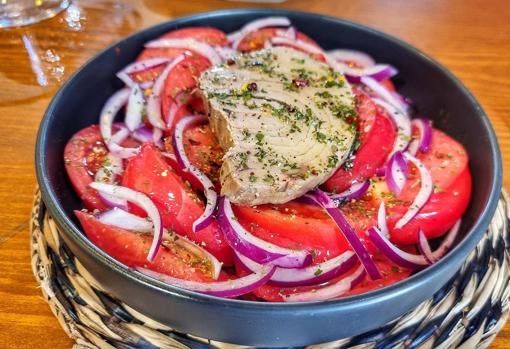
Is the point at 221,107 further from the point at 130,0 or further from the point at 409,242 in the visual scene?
the point at 130,0

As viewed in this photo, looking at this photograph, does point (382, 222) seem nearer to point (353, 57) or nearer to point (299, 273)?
point (299, 273)

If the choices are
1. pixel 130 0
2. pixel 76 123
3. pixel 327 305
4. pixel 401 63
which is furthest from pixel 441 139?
pixel 130 0

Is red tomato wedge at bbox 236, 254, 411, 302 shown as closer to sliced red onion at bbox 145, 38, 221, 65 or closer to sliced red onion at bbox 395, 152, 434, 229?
sliced red onion at bbox 395, 152, 434, 229

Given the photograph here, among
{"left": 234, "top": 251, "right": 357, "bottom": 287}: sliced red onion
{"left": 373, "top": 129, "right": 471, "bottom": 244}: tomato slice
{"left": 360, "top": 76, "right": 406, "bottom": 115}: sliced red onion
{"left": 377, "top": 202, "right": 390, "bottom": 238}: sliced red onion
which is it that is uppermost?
{"left": 360, "top": 76, "right": 406, "bottom": 115}: sliced red onion

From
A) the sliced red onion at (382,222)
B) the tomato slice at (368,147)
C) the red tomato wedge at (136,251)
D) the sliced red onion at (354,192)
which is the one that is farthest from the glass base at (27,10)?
the sliced red onion at (382,222)

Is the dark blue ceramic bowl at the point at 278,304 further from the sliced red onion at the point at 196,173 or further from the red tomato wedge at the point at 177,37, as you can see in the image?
the sliced red onion at the point at 196,173

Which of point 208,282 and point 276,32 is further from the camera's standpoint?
point 276,32

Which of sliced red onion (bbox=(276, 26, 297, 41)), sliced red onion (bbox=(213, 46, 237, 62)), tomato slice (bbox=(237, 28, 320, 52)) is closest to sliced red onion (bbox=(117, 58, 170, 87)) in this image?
sliced red onion (bbox=(213, 46, 237, 62))
